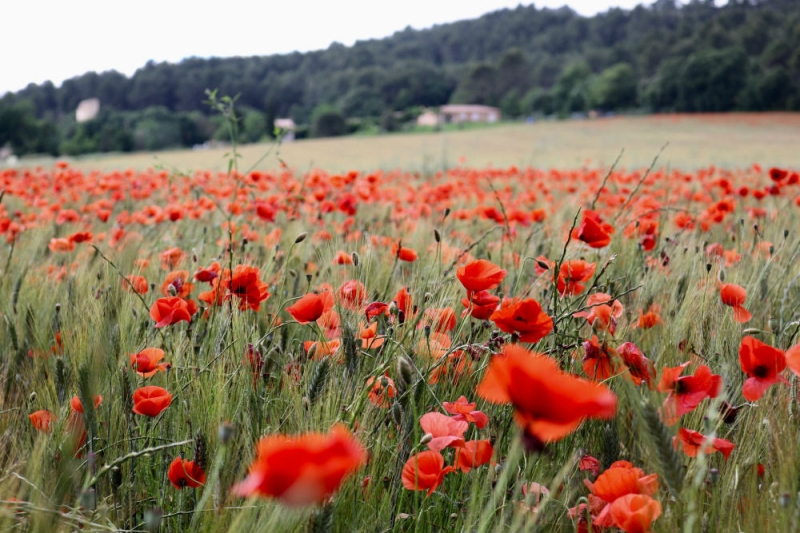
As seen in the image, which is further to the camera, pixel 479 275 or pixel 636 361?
pixel 479 275

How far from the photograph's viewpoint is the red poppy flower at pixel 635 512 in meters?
0.61

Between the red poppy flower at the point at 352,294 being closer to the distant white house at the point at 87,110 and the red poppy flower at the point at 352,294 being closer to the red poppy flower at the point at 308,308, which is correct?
the red poppy flower at the point at 308,308

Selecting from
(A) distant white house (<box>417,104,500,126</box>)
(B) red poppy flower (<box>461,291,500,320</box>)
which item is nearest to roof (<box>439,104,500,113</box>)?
(A) distant white house (<box>417,104,500,126</box>)

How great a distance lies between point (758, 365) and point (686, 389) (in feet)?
0.35

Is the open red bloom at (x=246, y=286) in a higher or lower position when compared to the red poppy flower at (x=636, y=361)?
higher

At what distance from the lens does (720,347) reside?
45.8 inches

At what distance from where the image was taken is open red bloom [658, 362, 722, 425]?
773 mm

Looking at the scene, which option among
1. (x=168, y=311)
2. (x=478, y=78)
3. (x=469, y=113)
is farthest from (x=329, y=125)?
(x=168, y=311)

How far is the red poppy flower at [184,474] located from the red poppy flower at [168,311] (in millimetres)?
265

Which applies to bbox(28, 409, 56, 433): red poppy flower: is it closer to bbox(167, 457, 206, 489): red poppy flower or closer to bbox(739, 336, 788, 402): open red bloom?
bbox(167, 457, 206, 489): red poppy flower

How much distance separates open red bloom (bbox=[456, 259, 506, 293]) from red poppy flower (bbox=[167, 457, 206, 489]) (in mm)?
457

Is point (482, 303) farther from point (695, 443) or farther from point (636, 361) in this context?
point (695, 443)

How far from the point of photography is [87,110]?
1801 inches

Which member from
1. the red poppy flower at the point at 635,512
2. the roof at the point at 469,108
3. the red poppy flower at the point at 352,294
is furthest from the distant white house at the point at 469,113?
the red poppy flower at the point at 635,512
